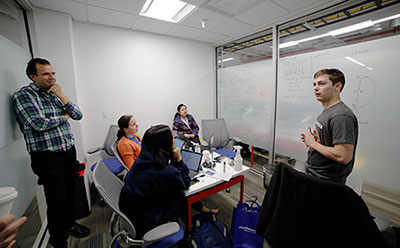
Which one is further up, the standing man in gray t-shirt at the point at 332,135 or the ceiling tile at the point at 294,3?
the ceiling tile at the point at 294,3

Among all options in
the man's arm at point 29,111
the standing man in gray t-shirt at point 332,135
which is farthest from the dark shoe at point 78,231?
the standing man in gray t-shirt at point 332,135

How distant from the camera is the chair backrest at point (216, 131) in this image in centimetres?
321

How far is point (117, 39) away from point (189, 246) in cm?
324

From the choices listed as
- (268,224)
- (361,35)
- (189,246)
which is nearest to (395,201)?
(361,35)

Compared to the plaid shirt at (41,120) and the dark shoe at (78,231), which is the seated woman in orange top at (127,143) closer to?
the plaid shirt at (41,120)

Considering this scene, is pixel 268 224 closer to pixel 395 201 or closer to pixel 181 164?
pixel 181 164

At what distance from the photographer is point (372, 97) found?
5.84 ft

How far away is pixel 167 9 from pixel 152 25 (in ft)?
1.65

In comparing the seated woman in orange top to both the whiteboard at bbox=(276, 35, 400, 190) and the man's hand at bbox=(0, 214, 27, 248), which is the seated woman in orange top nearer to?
the man's hand at bbox=(0, 214, 27, 248)

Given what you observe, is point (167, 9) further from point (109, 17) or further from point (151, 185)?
point (151, 185)

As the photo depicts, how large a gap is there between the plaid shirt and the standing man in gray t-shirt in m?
2.25

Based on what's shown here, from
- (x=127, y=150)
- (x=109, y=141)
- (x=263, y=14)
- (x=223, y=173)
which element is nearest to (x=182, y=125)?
(x=109, y=141)

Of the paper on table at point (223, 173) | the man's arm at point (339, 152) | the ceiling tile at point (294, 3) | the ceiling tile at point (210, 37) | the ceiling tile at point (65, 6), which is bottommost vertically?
the paper on table at point (223, 173)

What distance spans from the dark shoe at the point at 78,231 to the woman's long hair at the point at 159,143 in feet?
4.70
